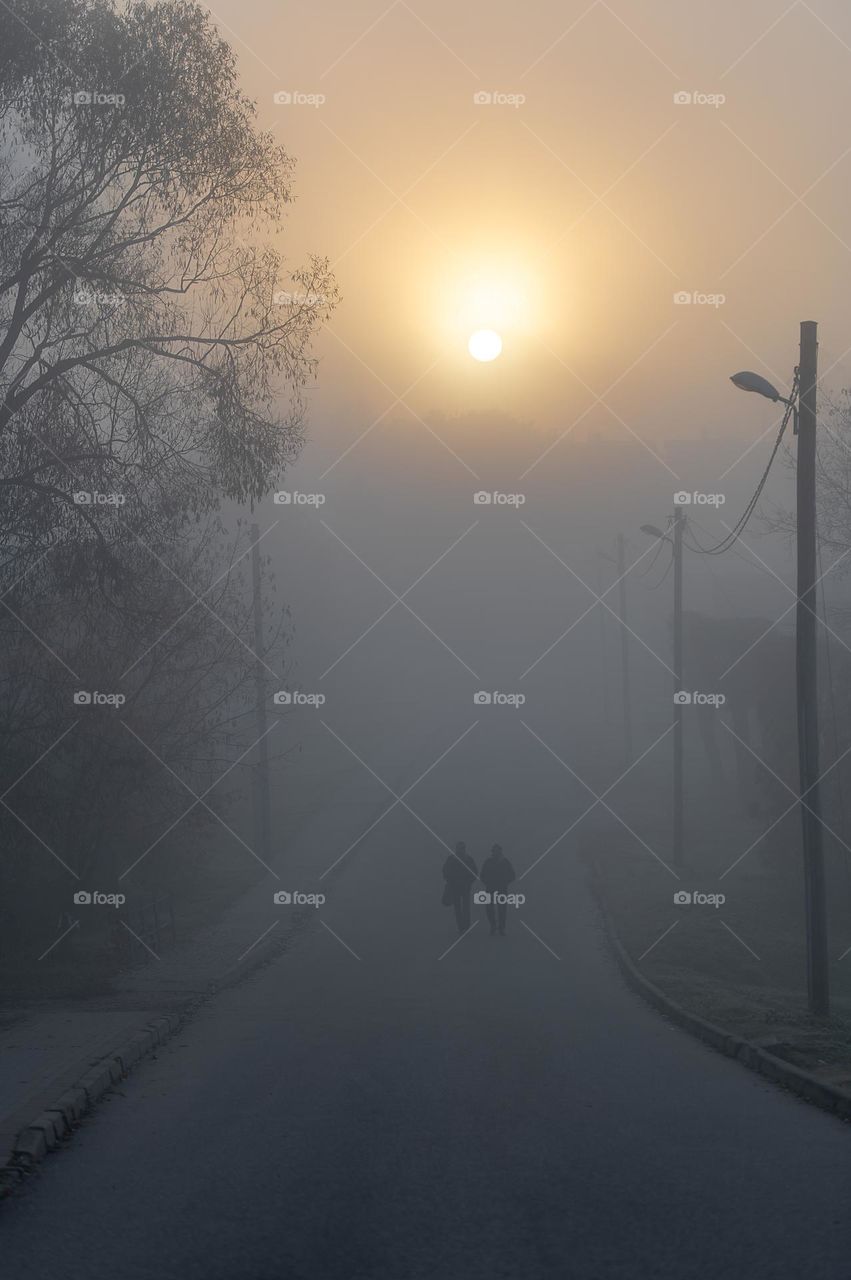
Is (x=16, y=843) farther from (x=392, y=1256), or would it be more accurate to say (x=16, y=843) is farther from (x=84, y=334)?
(x=392, y=1256)

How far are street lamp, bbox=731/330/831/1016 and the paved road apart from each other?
7.54ft

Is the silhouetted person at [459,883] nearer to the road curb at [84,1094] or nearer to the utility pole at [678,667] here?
the road curb at [84,1094]

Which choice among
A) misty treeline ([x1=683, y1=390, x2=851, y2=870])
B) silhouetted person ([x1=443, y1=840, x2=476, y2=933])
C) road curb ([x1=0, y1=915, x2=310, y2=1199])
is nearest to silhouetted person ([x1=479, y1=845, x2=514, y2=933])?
silhouetted person ([x1=443, y1=840, x2=476, y2=933])

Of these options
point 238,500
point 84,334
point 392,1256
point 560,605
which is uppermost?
point 560,605

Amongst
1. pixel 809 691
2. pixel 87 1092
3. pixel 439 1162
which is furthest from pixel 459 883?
pixel 439 1162

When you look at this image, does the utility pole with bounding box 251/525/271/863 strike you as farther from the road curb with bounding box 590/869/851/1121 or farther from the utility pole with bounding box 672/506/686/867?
the road curb with bounding box 590/869/851/1121

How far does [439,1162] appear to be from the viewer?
815 centimetres

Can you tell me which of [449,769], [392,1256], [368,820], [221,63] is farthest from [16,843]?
[449,769]

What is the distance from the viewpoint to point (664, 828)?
134ft

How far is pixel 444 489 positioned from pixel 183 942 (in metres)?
54.9

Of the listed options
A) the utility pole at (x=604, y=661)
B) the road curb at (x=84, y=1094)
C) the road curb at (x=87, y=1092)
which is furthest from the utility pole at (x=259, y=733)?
the utility pole at (x=604, y=661)

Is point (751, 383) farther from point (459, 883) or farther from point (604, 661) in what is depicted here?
point (604, 661)

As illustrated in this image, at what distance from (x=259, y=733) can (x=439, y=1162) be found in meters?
24.2

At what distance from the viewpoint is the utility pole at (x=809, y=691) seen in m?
16.0
